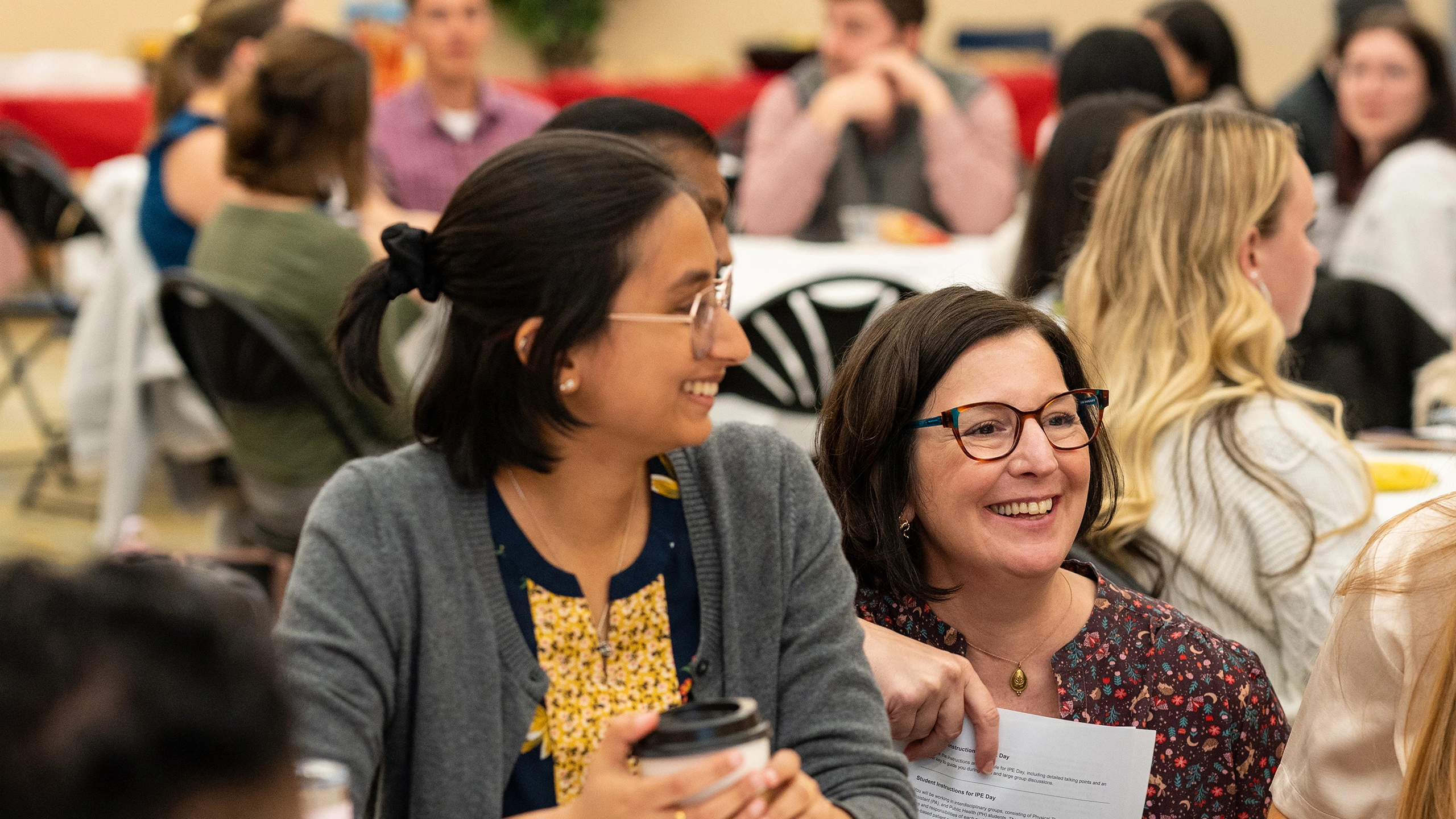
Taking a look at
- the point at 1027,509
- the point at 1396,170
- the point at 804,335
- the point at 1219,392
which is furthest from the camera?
the point at 1396,170

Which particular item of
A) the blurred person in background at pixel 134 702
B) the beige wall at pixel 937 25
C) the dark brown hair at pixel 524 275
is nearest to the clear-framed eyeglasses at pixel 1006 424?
the dark brown hair at pixel 524 275

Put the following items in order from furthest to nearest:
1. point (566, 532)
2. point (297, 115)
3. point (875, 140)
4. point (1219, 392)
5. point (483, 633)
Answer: point (875, 140) < point (297, 115) < point (1219, 392) < point (566, 532) < point (483, 633)

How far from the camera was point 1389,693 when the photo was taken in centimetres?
116

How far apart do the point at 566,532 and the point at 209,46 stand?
2989 mm

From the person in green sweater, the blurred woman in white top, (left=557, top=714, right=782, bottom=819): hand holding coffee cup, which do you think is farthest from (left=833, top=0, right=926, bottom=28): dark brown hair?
(left=557, top=714, right=782, bottom=819): hand holding coffee cup

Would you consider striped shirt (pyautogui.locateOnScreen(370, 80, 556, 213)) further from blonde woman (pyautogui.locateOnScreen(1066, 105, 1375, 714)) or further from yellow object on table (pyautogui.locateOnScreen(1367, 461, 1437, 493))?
yellow object on table (pyautogui.locateOnScreen(1367, 461, 1437, 493))

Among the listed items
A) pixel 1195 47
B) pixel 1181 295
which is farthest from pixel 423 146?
pixel 1181 295

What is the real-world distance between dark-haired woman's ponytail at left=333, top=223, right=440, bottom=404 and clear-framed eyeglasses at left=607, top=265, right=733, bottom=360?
0.20 meters

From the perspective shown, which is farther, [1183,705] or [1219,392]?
[1219,392]

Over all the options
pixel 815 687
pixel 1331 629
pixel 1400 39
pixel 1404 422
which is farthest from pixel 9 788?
pixel 1400 39

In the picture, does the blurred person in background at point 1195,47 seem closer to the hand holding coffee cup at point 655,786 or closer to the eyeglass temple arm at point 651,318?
the eyeglass temple arm at point 651,318

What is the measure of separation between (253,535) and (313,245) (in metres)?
0.64

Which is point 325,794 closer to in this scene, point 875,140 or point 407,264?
point 407,264

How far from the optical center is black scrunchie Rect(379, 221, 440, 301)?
1340mm
